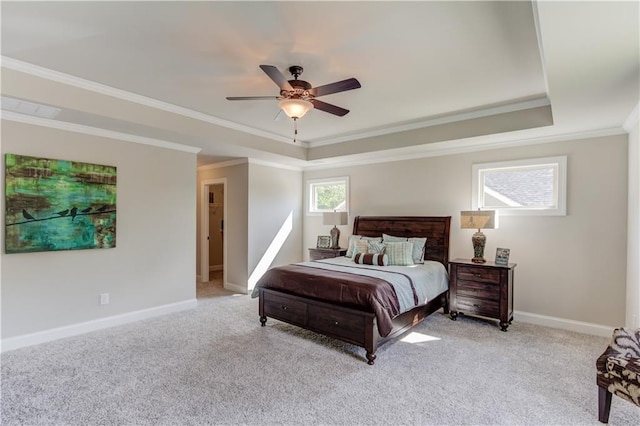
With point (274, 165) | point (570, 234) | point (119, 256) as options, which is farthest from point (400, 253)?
point (119, 256)

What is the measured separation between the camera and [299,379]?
2693 millimetres

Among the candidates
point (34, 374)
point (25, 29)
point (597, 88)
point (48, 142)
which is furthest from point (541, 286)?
point (48, 142)

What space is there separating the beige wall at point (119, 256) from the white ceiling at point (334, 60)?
34cm

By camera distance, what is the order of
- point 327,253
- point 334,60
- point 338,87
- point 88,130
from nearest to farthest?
1. point 338,87
2. point 334,60
3. point 88,130
4. point 327,253

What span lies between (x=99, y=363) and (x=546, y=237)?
→ 525 cm

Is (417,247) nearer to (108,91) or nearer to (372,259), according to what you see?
(372,259)

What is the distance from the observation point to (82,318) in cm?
378

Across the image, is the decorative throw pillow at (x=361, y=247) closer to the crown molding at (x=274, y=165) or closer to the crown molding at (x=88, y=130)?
the crown molding at (x=274, y=165)

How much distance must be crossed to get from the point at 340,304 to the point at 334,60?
2.32 m

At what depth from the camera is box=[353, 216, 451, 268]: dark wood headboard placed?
4797 millimetres

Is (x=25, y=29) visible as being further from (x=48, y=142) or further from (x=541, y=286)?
(x=541, y=286)

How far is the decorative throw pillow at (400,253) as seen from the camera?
436 cm

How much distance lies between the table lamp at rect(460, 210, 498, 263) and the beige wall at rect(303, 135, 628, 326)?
37cm

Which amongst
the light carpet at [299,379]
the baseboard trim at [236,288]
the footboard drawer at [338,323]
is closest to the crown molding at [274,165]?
the baseboard trim at [236,288]
